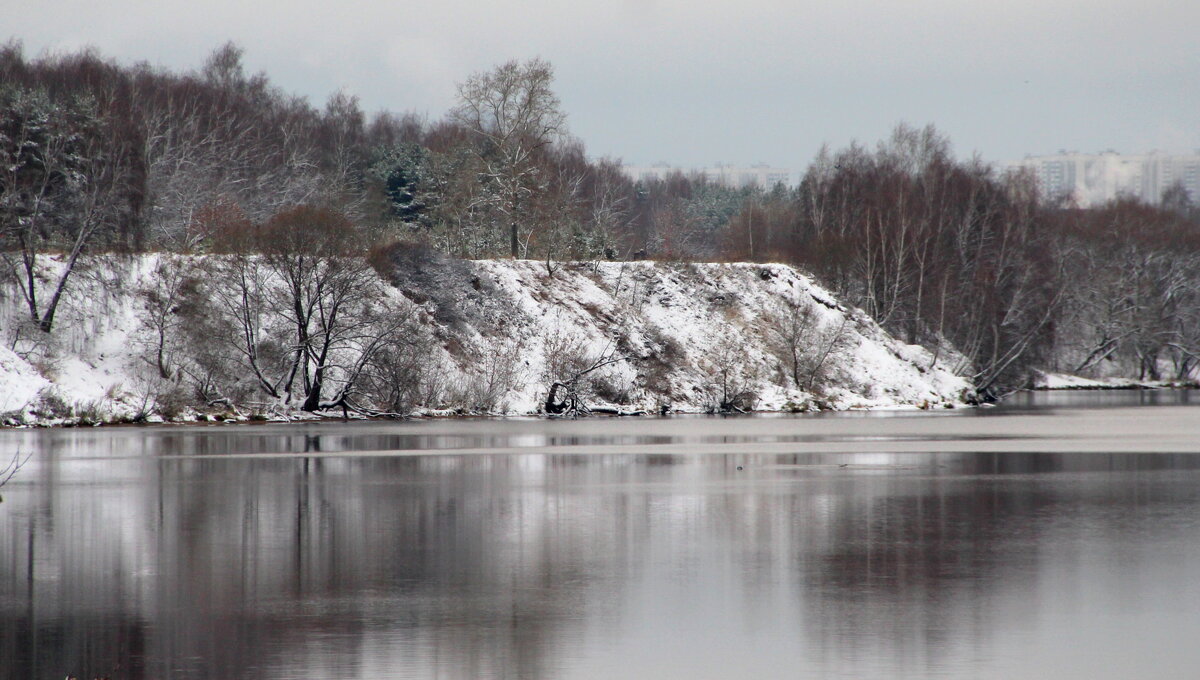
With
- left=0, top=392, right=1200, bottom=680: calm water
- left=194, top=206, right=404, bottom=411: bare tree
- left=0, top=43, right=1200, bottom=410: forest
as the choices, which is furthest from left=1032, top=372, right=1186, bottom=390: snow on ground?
left=0, top=392, right=1200, bottom=680: calm water

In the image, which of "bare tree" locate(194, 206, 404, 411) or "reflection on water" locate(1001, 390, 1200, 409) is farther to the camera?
"reflection on water" locate(1001, 390, 1200, 409)

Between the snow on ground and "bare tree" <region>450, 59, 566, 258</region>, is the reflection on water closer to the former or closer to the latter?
the snow on ground

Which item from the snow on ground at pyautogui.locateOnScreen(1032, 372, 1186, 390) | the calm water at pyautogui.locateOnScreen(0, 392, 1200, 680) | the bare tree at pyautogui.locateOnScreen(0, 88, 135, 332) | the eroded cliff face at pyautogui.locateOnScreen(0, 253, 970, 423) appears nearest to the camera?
the calm water at pyautogui.locateOnScreen(0, 392, 1200, 680)

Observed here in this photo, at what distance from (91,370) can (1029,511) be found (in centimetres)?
3895

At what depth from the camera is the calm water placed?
40.5 ft

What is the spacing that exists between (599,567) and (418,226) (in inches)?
2692

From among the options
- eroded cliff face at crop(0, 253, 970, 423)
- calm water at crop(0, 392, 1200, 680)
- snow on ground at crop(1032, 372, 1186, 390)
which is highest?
eroded cliff face at crop(0, 253, 970, 423)

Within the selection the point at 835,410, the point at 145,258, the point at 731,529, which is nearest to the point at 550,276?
the point at 835,410

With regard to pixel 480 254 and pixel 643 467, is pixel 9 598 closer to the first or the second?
pixel 643 467

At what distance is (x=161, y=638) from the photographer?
42.8 ft

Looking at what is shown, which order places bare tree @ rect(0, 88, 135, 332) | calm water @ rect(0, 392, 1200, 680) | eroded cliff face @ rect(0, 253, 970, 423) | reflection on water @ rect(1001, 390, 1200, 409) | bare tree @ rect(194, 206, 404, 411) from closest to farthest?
calm water @ rect(0, 392, 1200, 680)
bare tree @ rect(0, 88, 135, 332)
eroded cliff face @ rect(0, 253, 970, 423)
bare tree @ rect(194, 206, 404, 411)
reflection on water @ rect(1001, 390, 1200, 409)

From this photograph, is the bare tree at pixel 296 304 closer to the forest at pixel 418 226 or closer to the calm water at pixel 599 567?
the forest at pixel 418 226

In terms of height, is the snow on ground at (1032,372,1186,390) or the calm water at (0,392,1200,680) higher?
the snow on ground at (1032,372,1186,390)

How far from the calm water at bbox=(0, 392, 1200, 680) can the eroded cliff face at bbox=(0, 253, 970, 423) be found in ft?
59.0
